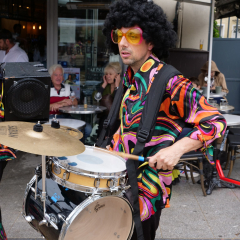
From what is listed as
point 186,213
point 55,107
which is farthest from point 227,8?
point 186,213

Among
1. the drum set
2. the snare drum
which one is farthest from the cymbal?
the snare drum

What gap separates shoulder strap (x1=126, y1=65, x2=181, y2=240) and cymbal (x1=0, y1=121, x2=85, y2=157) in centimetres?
30

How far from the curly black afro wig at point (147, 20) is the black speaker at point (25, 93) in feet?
2.28

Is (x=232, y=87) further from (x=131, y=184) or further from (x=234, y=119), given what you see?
(x=131, y=184)

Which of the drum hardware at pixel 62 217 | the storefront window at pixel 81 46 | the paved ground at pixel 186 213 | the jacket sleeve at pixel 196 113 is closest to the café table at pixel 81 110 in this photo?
the storefront window at pixel 81 46

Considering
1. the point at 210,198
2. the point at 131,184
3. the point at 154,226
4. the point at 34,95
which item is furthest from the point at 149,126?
the point at 210,198

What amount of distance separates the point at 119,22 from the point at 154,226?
1261mm

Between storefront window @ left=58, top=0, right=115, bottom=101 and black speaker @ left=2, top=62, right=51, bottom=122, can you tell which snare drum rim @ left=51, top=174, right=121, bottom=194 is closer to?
black speaker @ left=2, top=62, right=51, bottom=122

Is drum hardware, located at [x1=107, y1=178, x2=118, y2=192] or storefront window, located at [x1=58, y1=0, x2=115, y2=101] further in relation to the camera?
storefront window, located at [x1=58, y1=0, x2=115, y2=101]

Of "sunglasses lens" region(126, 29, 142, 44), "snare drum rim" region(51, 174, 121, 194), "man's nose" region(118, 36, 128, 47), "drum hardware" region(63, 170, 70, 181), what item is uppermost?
"sunglasses lens" region(126, 29, 142, 44)

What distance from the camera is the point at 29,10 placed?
6.57 meters

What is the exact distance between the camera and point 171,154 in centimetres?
168

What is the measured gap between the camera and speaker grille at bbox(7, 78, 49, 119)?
2.24 metres

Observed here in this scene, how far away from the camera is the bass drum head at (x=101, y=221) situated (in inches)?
71.2
